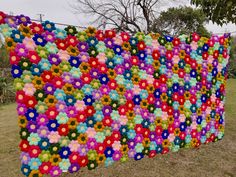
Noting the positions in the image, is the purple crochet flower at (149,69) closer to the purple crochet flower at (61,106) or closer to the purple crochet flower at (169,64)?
the purple crochet flower at (169,64)

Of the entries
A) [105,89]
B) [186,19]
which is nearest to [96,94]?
[105,89]

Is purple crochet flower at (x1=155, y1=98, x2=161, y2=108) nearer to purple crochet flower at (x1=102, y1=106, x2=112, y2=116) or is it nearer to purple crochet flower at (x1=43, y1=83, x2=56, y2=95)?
purple crochet flower at (x1=102, y1=106, x2=112, y2=116)

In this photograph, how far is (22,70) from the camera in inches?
106

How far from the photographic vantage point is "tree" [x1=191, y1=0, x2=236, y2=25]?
501cm

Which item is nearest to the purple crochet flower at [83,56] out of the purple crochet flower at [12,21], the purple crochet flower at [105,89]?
the purple crochet flower at [105,89]

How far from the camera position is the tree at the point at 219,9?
5011mm

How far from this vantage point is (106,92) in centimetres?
325

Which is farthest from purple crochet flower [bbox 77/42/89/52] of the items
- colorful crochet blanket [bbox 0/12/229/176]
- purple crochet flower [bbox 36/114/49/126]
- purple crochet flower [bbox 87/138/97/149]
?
purple crochet flower [bbox 87/138/97/149]

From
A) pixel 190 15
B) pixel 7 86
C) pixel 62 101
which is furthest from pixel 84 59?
pixel 190 15

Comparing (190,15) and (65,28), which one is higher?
(190,15)

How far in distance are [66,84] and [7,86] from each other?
1107 cm

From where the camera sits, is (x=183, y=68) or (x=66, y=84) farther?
(x=183, y=68)

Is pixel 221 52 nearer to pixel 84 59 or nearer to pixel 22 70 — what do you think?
pixel 84 59

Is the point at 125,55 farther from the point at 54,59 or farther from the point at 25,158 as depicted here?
the point at 25,158
